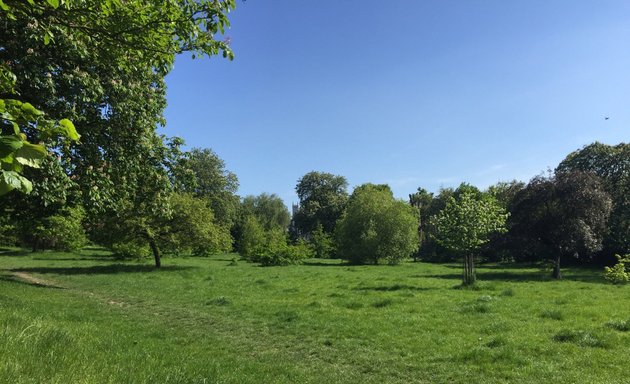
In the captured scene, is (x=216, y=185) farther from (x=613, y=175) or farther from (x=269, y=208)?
(x=613, y=175)

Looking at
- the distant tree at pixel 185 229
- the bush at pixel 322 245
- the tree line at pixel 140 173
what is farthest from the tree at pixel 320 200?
the distant tree at pixel 185 229

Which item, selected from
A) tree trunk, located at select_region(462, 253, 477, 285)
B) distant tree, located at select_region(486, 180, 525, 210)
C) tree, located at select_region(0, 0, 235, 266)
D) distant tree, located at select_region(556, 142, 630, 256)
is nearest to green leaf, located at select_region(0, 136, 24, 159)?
tree, located at select_region(0, 0, 235, 266)

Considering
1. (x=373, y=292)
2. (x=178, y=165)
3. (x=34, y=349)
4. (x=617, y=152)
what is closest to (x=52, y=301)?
(x=178, y=165)

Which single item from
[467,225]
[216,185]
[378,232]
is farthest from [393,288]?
[216,185]

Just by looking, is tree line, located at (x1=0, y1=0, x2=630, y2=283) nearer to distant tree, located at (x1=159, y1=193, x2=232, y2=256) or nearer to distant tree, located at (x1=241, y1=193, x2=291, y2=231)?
distant tree, located at (x1=159, y1=193, x2=232, y2=256)

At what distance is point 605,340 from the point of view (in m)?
11.2

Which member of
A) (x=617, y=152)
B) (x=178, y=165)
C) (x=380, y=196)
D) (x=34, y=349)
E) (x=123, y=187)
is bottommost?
(x=34, y=349)

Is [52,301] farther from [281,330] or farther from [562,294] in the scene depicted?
[562,294]

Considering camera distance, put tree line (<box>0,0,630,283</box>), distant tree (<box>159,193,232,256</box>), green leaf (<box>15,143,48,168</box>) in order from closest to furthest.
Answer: green leaf (<box>15,143,48,168</box>), tree line (<box>0,0,630,283</box>), distant tree (<box>159,193,232,256</box>)

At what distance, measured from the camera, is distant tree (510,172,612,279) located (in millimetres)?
33812

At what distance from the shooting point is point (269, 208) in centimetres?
10106

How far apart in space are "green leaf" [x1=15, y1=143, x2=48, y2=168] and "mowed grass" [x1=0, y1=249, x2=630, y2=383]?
145 inches

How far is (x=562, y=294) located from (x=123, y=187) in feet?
65.7

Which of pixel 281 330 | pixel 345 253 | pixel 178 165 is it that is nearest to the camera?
pixel 281 330
